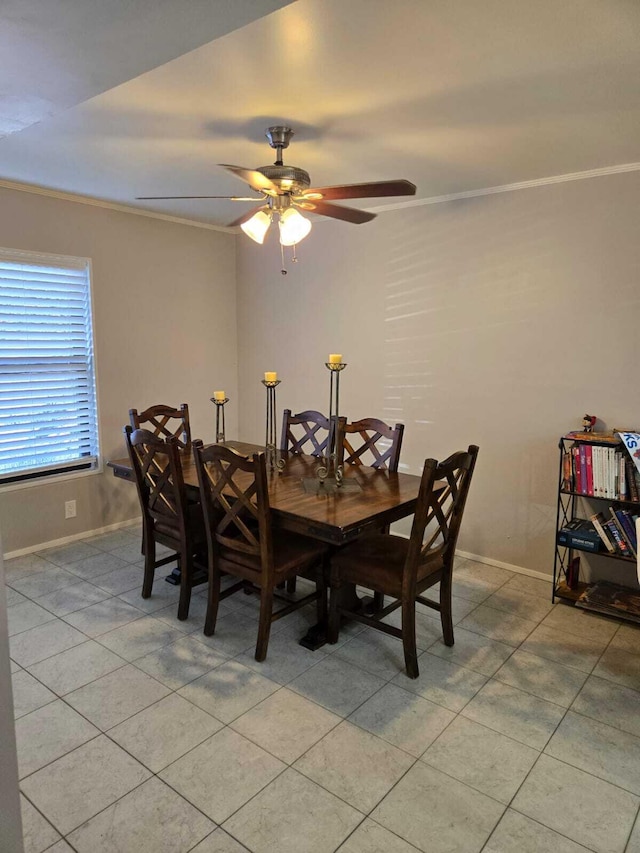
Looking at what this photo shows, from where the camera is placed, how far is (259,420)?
16.4 feet

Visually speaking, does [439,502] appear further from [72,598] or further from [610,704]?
[72,598]

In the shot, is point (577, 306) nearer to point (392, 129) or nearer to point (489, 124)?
point (489, 124)

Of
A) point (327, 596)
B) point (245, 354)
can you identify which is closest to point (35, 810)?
point (327, 596)

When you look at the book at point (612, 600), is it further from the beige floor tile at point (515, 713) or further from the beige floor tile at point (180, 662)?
the beige floor tile at point (180, 662)

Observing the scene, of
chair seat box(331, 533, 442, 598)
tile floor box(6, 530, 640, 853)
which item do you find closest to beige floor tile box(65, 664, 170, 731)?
tile floor box(6, 530, 640, 853)

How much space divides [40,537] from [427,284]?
3219mm

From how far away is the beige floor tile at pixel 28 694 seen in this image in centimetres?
223

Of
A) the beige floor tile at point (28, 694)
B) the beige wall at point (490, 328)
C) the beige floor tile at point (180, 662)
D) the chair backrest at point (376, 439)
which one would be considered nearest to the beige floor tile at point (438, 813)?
the beige floor tile at point (180, 662)

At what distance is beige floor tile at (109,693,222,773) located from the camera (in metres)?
1.99

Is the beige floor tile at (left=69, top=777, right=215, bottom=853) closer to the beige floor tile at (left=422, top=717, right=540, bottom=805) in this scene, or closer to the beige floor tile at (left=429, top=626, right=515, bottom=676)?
the beige floor tile at (left=422, top=717, right=540, bottom=805)

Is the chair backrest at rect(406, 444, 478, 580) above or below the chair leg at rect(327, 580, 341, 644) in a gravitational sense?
above

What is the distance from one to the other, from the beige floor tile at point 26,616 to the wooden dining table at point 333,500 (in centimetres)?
86

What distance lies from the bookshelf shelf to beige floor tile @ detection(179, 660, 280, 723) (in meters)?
1.80

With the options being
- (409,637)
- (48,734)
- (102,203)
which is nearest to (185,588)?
(48,734)
